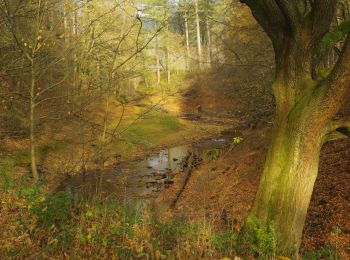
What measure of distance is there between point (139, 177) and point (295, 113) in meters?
12.1

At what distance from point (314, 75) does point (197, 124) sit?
26.3 m

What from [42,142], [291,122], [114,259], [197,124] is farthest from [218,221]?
[197,124]

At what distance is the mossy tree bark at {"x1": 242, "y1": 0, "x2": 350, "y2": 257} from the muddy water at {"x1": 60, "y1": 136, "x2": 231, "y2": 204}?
710 cm

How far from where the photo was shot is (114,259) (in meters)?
4.11

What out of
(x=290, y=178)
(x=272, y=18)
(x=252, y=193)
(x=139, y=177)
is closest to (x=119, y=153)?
(x=139, y=177)

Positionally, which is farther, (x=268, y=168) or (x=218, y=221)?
(x=218, y=221)

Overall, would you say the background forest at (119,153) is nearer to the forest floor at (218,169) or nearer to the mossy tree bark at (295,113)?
the forest floor at (218,169)

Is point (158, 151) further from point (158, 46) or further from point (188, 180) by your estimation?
point (158, 46)

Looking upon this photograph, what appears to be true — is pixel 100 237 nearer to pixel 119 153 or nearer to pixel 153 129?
pixel 119 153

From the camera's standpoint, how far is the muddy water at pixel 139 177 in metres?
13.7

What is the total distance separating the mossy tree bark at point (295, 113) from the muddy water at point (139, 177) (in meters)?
7.10

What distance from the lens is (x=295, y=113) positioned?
548 cm

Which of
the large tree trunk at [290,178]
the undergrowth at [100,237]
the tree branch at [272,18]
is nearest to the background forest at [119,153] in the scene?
the undergrowth at [100,237]

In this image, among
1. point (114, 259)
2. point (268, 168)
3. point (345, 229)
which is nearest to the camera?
point (114, 259)
